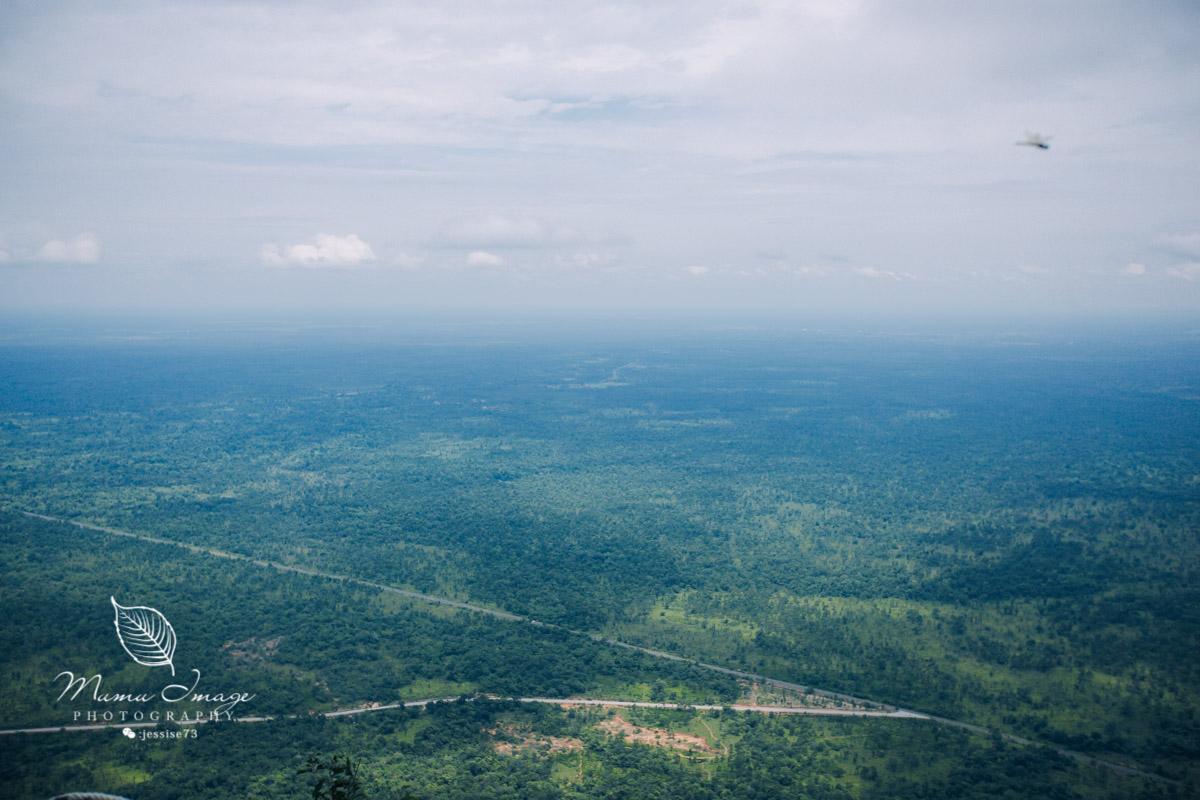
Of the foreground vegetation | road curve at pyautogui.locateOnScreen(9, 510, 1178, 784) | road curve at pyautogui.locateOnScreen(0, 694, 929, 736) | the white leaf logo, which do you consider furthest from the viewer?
the foreground vegetation

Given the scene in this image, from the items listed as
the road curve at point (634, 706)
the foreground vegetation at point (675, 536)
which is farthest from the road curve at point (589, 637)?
the foreground vegetation at point (675, 536)

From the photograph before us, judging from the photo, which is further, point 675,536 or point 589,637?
point 675,536

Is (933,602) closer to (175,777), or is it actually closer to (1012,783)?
(1012,783)

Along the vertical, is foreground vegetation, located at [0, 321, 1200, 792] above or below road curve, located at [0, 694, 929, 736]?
above

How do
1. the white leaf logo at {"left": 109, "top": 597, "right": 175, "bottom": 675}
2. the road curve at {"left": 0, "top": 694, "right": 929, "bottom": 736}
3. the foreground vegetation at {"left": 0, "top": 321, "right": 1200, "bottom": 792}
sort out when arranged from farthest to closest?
the foreground vegetation at {"left": 0, "top": 321, "right": 1200, "bottom": 792}
the white leaf logo at {"left": 109, "top": 597, "right": 175, "bottom": 675}
the road curve at {"left": 0, "top": 694, "right": 929, "bottom": 736}

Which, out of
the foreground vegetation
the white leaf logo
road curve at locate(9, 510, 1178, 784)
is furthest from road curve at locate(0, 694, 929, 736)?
the white leaf logo

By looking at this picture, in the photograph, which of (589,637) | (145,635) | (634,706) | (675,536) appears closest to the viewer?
(634,706)

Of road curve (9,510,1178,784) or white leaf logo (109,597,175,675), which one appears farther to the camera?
white leaf logo (109,597,175,675)

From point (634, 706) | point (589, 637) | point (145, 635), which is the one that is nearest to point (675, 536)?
point (589, 637)

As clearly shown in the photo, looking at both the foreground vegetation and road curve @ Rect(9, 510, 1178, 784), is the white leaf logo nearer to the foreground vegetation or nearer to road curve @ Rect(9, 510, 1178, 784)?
the foreground vegetation

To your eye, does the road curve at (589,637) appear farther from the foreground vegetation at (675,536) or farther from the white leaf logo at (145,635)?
the white leaf logo at (145,635)

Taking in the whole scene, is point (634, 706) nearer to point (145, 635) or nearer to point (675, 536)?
point (675, 536)
